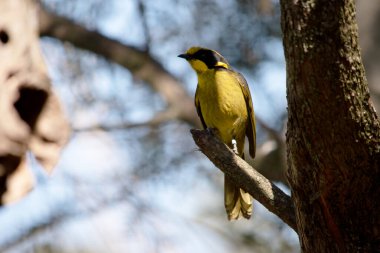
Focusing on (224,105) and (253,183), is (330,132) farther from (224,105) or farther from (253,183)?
(224,105)

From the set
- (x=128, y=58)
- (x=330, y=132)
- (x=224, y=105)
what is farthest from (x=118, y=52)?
(x=330, y=132)

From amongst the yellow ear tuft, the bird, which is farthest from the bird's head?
the bird

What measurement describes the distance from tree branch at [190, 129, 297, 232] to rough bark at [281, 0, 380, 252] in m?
0.25

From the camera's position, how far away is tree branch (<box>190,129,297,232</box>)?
3.00 m

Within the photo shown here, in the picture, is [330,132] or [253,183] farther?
[253,183]

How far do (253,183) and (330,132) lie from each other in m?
0.57

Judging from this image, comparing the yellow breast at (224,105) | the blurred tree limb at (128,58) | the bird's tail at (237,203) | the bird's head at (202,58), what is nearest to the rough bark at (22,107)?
the bird's tail at (237,203)

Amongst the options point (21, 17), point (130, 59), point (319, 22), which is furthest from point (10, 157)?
point (130, 59)

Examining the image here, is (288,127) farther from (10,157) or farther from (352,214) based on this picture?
(10,157)

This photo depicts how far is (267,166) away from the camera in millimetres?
5961

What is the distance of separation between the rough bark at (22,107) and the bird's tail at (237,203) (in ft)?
2.95

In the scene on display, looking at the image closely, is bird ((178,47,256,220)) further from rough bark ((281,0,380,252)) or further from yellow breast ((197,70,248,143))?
rough bark ((281,0,380,252))

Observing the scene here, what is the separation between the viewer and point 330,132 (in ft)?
8.30

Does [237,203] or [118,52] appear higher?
[118,52]
